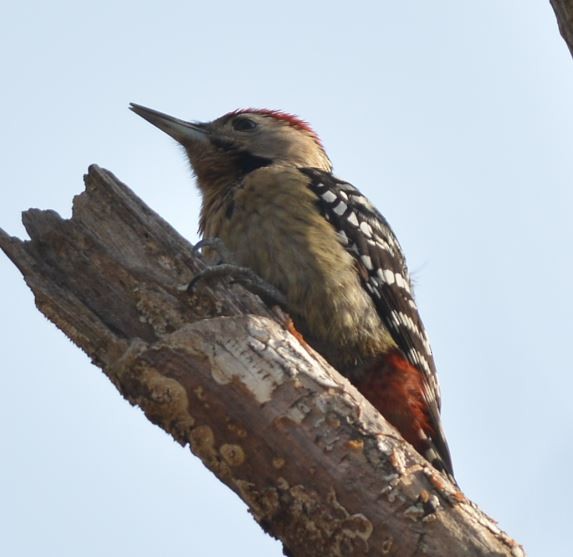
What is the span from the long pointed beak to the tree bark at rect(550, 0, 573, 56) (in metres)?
3.72

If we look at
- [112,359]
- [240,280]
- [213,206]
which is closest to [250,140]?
[213,206]

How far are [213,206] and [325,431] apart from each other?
104 inches

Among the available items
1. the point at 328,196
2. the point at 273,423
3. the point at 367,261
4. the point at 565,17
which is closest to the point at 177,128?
the point at 328,196

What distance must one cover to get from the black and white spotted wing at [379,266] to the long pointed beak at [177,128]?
96 cm

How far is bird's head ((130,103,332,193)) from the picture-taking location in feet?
21.9

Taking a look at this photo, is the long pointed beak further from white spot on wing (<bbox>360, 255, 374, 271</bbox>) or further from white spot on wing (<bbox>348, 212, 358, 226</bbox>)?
white spot on wing (<bbox>360, 255, 374, 271</bbox>)

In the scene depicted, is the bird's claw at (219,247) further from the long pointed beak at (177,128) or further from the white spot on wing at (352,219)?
the long pointed beak at (177,128)

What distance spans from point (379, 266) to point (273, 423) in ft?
7.98

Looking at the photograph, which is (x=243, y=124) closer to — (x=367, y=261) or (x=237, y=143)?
(x=237, y=143)

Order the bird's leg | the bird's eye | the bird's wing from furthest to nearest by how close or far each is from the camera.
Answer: the bird's eye
the bird's wing
the bird's leg

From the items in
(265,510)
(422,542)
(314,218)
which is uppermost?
(314,218)

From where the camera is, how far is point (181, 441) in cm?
388

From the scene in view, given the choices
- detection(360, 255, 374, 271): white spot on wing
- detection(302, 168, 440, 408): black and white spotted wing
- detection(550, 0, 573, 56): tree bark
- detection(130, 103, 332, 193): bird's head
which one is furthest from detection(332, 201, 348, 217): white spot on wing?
detection(550, 0, 573, 56): tree bark

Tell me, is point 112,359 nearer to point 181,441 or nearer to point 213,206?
point 181,441
